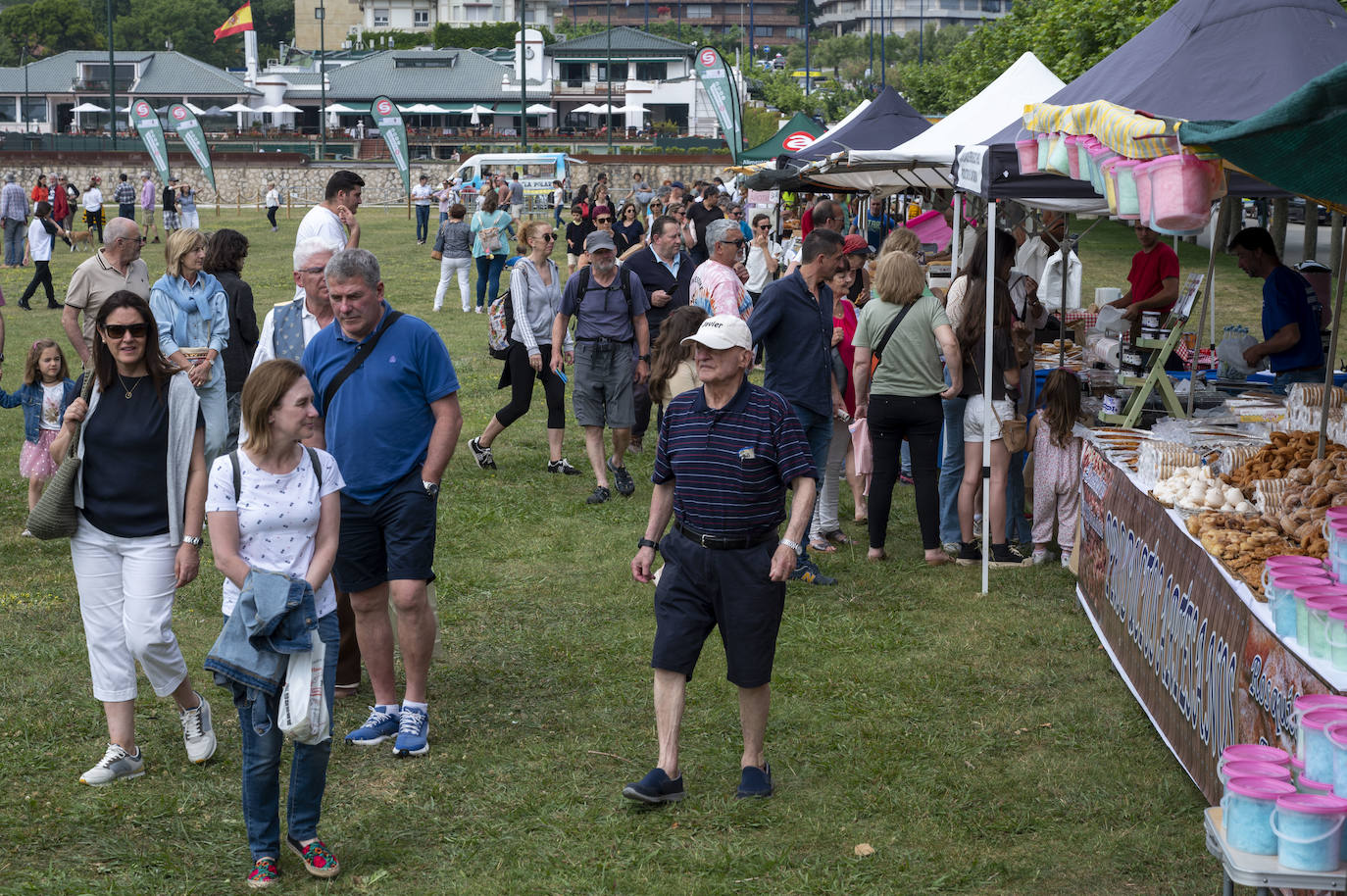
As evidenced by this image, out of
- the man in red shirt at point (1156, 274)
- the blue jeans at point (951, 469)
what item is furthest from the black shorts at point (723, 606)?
the man in red shirt at point (1156, 274)

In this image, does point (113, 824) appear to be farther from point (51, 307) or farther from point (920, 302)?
point (51, 307)

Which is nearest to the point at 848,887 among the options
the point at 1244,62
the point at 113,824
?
the point at 113,824

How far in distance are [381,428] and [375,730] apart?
1.32 meters

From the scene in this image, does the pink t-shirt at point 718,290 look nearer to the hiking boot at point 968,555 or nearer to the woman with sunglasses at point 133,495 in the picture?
the hiking boot at point 968,555

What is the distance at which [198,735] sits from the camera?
550cm

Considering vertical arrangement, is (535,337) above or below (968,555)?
above

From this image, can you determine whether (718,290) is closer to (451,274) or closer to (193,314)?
(193,314)

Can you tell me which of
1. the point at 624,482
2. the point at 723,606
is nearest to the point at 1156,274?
the point at 624,482

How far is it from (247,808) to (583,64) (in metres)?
108

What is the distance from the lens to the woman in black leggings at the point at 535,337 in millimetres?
10266

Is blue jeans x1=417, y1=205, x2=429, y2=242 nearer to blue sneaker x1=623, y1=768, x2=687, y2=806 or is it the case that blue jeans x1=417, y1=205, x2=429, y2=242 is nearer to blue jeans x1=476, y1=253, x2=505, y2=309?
blue jeans x1=476, y1=253, x2=505, y2=309

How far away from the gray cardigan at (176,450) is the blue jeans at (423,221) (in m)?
32.6

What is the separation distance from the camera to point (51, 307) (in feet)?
71.6

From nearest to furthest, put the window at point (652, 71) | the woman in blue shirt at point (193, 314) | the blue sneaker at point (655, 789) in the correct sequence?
the blue sneaker at point (655, 789)
the woman in blue shirt at point (193, 314)
the window at point (652, 71)
